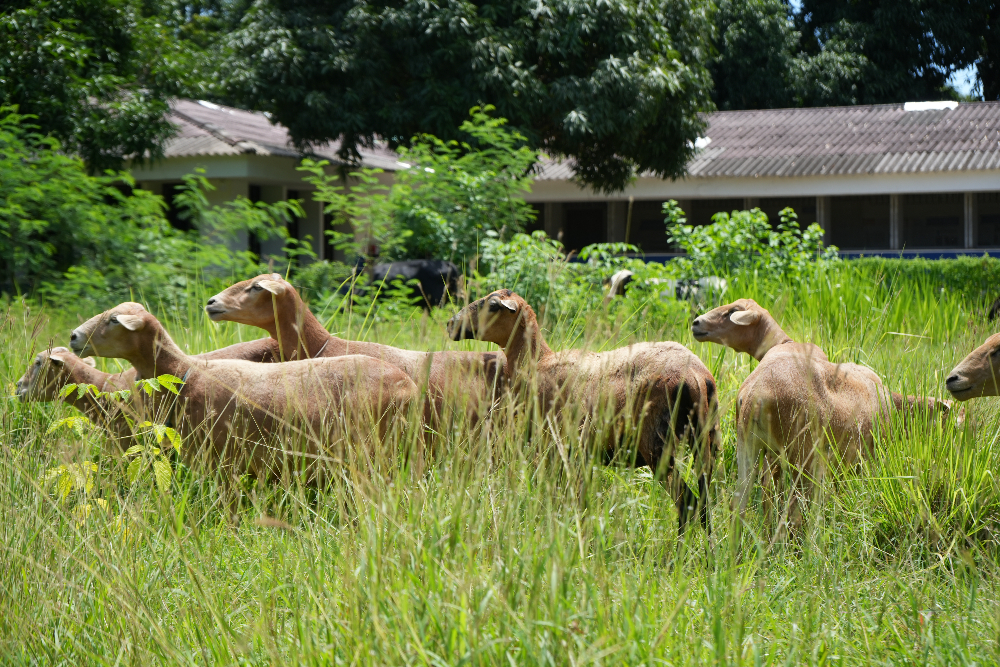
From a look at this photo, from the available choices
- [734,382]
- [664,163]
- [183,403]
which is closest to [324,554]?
[183,403]

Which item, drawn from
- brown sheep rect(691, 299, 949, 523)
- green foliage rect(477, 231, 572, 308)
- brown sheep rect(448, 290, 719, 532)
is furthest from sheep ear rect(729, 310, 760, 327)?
green foliage rect(477, 231, 572, 308)

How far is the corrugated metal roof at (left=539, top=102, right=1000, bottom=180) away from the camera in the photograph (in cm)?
1975

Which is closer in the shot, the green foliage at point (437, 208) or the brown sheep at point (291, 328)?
the brown sheep at point (291, 328)

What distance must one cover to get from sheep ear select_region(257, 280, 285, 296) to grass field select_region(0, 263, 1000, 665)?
3.44ft

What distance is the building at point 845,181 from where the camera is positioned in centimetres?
1975

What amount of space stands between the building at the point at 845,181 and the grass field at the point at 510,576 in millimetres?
16927

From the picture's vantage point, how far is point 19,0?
493 inches

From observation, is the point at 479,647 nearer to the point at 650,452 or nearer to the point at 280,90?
the point at 650,452

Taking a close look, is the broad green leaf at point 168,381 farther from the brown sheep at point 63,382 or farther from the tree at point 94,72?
the tree at point 94,72

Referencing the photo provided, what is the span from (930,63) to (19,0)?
26.4 m

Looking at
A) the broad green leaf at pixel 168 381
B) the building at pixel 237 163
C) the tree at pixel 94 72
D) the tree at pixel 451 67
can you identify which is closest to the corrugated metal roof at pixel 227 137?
the building at pixel 237 163

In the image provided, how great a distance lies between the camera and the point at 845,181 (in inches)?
790

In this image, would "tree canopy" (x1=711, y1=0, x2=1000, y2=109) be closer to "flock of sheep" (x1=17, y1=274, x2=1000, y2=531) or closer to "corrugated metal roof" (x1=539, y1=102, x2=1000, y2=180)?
"corrugated metal roof" (x1=539, y1=102, x2=1000, y2=180)

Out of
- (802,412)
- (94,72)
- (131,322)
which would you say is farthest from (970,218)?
(131,322)
